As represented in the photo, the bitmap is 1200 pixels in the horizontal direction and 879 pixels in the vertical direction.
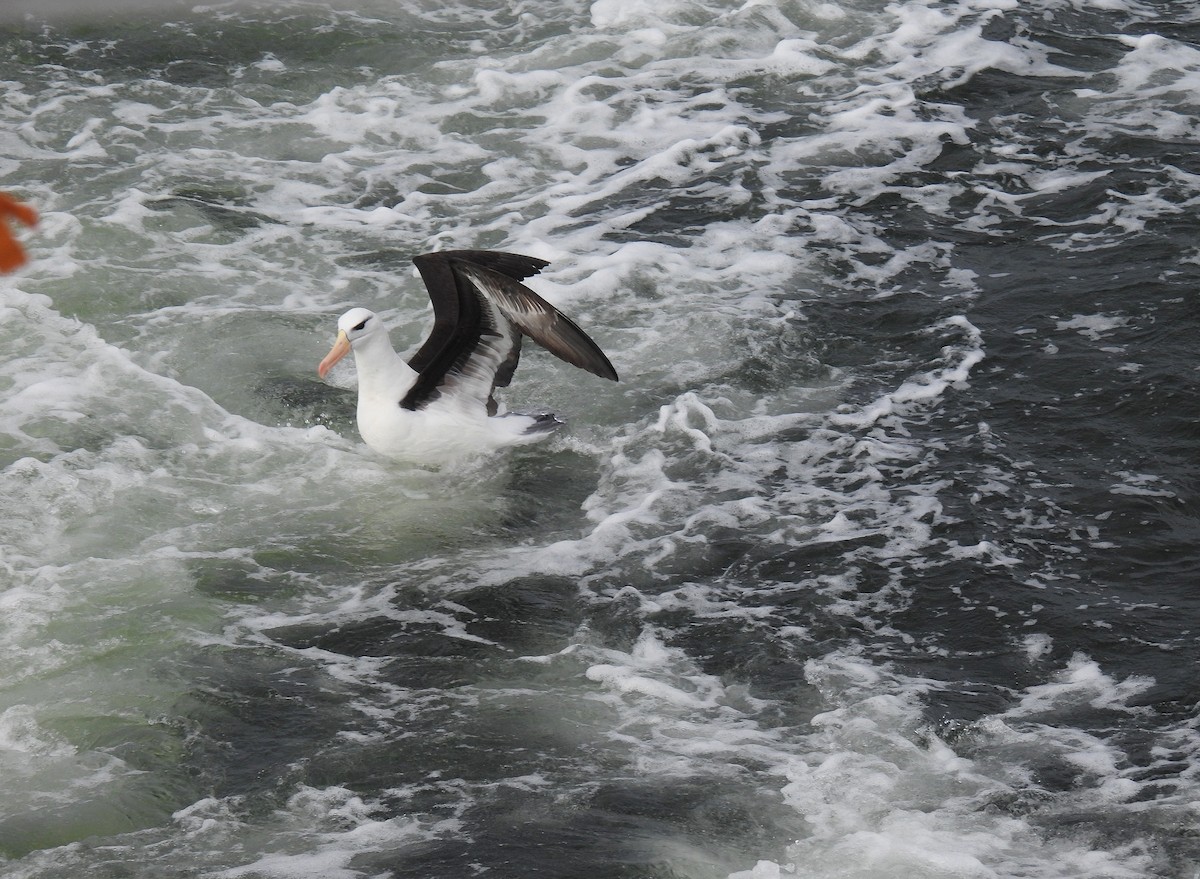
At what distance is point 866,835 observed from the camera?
16.3ft

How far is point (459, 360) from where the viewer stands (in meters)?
7.58

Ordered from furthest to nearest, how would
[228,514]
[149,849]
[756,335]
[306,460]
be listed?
[756,335]
[306,460]
[228,514]
[149,849]

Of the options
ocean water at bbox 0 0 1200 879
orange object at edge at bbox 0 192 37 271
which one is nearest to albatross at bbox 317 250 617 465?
ocean water at bbox 0 0 1200 879

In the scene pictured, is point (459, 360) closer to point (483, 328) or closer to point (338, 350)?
point (483, 328)

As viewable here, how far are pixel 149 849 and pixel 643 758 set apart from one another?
1.73 metres

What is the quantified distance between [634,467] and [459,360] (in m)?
1.05

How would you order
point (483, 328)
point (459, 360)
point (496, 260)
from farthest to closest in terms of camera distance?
point (459, 360), point (483, 328), point (496, 260)

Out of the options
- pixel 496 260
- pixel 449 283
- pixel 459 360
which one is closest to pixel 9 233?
pixel 496 260

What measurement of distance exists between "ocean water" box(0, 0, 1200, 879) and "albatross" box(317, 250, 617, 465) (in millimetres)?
206

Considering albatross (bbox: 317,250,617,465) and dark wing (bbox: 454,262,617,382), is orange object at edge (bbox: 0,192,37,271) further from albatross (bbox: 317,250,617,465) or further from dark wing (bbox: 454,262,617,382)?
dark wing (bbox: 454,262,617,382)

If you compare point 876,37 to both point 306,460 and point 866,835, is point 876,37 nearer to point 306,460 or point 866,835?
point 306,460

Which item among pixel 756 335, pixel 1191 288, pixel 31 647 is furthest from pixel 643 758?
pixel 1191 288

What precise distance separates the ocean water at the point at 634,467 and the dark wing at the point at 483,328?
18.9 inches

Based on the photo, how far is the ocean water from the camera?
204 inches
